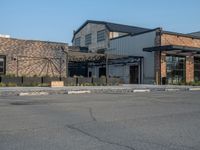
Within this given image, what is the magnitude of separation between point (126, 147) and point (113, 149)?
11.8 inches

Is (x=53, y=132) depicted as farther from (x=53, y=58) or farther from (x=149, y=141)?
(x=53, y=58)

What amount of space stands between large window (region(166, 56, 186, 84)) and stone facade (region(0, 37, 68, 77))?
41.9 feet

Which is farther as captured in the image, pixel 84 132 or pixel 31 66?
pixel 31 66

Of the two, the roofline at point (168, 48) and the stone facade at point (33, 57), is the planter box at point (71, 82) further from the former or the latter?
the roofline at point (168, 48)

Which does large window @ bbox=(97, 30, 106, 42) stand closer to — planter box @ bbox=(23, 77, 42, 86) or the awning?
the awning

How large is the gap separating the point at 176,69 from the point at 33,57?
17457 millimetres

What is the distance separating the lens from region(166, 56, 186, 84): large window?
40.9 metres

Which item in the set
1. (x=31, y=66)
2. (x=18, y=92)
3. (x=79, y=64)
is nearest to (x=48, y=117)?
(x=18, y=92)

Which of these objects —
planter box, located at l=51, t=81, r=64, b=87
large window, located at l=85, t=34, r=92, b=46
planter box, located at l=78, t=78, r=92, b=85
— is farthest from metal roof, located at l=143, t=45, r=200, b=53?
large window, located at l=85, t=34, r=92, b=46

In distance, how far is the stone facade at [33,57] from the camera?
32656 mm

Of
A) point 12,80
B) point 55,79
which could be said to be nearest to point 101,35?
point 55,79

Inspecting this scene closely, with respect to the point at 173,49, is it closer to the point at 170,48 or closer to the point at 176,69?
the point at 170,48

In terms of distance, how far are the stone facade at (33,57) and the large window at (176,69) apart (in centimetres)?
1278

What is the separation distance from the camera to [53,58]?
35.5m
